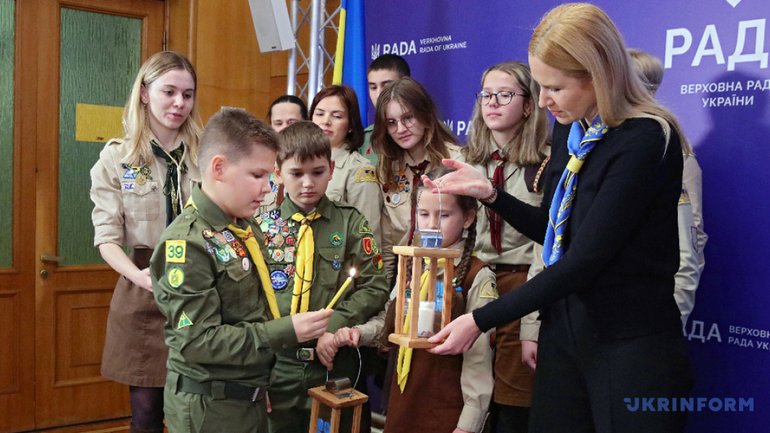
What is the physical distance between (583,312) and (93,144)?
352cm

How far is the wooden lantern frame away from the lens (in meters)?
1.80

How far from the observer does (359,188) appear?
2957mm

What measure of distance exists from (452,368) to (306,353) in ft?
1.59

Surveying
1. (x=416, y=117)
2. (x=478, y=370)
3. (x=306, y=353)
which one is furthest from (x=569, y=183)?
(x=416, y=117)

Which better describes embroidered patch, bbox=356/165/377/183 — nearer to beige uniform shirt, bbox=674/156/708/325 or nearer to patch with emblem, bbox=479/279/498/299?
patch with emblem, bbox=479/279/498/299

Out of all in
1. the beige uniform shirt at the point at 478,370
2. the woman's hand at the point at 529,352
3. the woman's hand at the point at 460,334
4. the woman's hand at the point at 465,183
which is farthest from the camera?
the woman's hand at the point at 529,352

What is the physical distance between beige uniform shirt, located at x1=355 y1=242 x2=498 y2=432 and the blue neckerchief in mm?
453

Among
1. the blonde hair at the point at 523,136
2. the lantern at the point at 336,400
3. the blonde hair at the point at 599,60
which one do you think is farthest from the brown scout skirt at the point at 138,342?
the blonde hair at the point at 599,60

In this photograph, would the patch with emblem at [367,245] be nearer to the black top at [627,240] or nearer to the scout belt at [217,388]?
the scout belt at [217,388]

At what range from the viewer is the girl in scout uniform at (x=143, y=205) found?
8.39ft

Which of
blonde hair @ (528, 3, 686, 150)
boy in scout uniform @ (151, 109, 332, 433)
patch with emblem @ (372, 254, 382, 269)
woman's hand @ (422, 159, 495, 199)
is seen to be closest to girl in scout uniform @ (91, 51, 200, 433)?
boy in scout uniform @ (151, 109, 332, 433)

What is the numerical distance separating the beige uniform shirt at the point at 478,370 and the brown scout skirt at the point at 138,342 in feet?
3.61

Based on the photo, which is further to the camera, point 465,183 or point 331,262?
point 331,262

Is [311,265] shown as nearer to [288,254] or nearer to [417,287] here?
[288,254]
